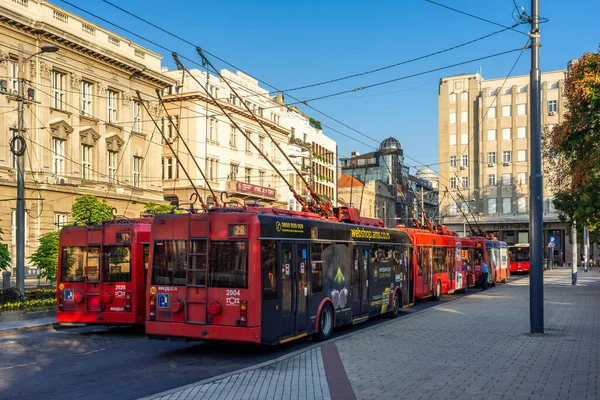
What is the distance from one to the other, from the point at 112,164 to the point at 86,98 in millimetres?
4968

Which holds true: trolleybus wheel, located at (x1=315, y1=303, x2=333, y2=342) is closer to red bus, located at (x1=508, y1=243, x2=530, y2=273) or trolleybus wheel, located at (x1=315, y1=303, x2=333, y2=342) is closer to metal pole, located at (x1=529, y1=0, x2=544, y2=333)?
metal pole, located at (x1=529, y1=0, x2=544, y2=333)

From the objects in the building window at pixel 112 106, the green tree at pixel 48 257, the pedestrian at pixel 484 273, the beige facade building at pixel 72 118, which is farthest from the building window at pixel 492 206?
the green tree at pixel 48 257

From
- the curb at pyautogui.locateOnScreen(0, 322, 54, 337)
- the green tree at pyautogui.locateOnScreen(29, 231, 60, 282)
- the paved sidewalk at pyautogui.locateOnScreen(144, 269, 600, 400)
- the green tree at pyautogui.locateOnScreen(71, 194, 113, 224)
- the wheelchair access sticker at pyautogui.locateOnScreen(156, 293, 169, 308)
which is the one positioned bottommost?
the curb at pyautogui.locateOnScreen(0, 322, 54, 337)

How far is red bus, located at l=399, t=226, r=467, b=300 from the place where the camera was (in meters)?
25.9

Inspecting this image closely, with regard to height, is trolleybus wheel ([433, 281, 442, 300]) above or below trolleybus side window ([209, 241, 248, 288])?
below

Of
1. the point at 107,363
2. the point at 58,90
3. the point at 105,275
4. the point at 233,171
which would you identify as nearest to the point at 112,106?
the point at 58,90

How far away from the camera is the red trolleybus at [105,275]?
16656mm

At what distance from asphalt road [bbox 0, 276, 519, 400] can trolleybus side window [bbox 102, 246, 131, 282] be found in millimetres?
1510

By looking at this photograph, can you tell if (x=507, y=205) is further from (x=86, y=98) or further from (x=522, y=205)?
(x=86, y=98)

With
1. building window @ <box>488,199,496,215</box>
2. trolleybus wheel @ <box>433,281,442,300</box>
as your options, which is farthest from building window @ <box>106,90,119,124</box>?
building window @ <box>488,199,496,215</box>

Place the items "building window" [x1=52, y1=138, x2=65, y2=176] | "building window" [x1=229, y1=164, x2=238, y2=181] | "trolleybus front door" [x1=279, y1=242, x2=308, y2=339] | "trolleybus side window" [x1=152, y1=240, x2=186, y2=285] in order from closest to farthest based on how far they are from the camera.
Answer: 1. "trolleybus side window" [x1=152, y1=240, x2=186, y2=285]
2. "trolleybus front door" [x1=279, y1=242, x2=308, y2=339]
3. "building window" [x1=52, y1=138, x2=65, y2=176]
4. "building window" [x1=229, y1=164, x2=238, y2=181]

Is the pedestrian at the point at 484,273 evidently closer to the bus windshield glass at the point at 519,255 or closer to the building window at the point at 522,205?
the bus windshield glass at the point at 519,255

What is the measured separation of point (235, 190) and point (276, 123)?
521 inches

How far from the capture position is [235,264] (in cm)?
1271
